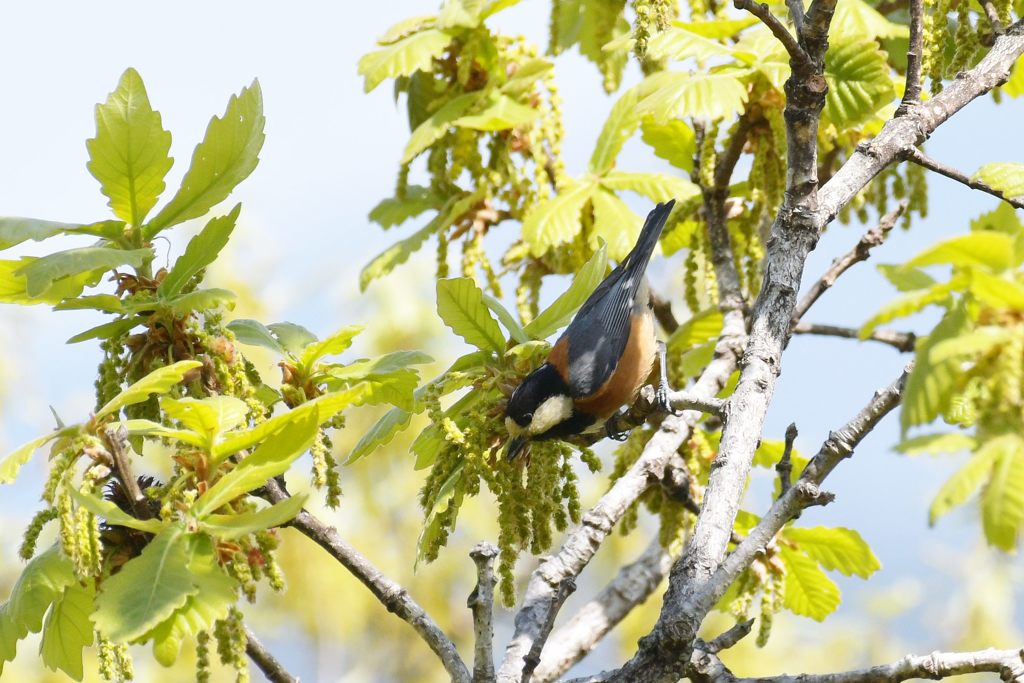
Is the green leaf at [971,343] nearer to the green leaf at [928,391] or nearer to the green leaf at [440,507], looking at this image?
the green leaf at [928,391]

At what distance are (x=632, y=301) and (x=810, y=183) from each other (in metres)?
1.17

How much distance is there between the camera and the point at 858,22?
305 centimetres

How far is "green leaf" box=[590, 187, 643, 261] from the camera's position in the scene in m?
3.01

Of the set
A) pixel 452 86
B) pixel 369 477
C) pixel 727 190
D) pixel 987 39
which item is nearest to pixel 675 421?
pixel 727 190

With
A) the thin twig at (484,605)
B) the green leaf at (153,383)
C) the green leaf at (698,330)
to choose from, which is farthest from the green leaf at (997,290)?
the green leaf at (698,330)

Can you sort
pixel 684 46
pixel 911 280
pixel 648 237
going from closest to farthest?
pixel 911 280, pixel 684 46, pixel 648 237

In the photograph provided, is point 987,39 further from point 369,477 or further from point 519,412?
point 369,477

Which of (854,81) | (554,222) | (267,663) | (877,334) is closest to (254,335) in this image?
(267,663)

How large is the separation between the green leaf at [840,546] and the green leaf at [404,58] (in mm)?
1786

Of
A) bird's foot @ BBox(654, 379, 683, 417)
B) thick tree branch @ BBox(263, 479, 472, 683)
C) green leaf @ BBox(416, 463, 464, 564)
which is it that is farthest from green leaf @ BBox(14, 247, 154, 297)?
bird's foot @ BBox(654, 379, 683, 417)

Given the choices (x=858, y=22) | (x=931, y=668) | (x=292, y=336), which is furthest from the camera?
(x=858, y=22)

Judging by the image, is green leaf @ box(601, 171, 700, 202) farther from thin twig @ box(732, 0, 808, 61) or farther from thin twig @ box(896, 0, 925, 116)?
thin twig @ box(732, 0, 808, 61)

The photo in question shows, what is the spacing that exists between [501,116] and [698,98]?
0.64 meters

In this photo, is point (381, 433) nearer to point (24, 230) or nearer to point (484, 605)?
point (484, 605)
